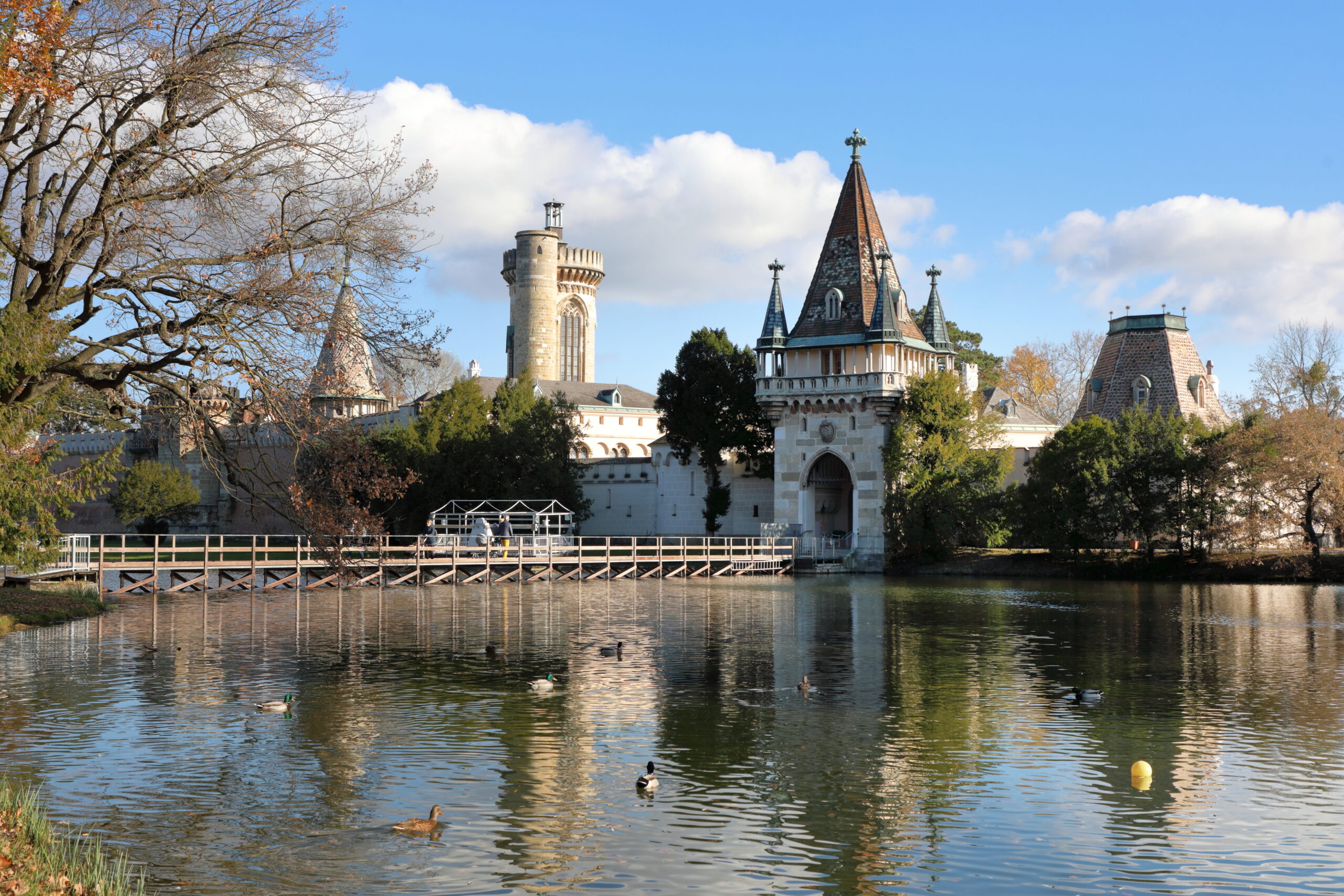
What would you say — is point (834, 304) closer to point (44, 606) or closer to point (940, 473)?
point (940, 473)

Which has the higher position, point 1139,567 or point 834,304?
point 834,304

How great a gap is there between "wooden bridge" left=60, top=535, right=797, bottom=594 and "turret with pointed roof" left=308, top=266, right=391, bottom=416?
763 inches

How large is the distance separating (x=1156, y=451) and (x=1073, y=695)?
1316 inches

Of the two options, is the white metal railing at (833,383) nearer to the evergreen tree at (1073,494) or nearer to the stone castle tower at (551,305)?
the evergreen tree at (1073,494)

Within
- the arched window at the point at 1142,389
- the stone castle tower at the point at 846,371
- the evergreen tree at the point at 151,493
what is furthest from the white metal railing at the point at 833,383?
the evergreen tree at the point at 151,493

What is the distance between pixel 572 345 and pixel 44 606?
6199 cm

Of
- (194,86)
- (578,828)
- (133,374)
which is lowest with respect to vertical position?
(578,828)

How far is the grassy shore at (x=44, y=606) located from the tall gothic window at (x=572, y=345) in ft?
187

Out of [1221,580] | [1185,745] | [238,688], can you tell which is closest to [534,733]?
[238,688]

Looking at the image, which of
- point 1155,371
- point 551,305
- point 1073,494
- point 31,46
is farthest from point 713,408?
point 31,46

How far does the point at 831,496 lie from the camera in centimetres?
5947

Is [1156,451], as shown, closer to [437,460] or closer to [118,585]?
[437,460]

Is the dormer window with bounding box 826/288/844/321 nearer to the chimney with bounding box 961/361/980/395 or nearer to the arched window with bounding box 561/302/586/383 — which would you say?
the chimney with bounding box 961/361/980/395

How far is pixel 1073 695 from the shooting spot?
58.7 feet
